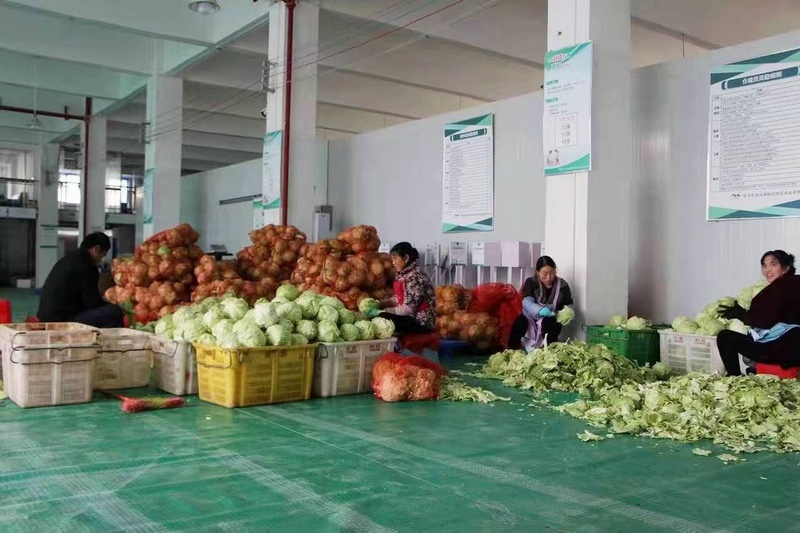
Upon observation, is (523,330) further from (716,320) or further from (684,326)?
(716,320)

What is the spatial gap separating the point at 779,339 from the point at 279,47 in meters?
9.65

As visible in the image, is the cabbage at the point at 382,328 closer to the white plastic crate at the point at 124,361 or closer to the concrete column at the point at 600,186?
the white plastic crate at the point at 124,361

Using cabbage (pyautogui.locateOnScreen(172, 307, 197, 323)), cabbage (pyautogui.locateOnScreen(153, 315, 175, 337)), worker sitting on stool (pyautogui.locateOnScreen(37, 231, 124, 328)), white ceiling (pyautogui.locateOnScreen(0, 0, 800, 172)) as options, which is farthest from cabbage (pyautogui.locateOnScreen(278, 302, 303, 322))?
white ceiling (pyautogui.locateOnScreen(0, 0, 800, 172))

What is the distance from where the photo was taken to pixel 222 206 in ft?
67.5

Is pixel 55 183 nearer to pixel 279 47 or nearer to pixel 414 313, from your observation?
pixel 279 47

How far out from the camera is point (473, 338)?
9672 mm

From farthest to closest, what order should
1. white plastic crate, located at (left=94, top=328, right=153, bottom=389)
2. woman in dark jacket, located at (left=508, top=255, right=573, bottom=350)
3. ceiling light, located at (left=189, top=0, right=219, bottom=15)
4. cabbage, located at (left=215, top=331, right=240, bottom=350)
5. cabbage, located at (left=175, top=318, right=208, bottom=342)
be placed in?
ceiling light, located at (left=189, top=0, right=219, bottom=15) < woman in dark jacket, located at (left=508, top=255, right=573, bottom=350) < white plastic crate, located at (left=94, top=328, right=153, bottom=389) < cabbage, located at (left=175, top=318, right=208, bottom=342) < cabbage, located at (left=215, top=331, right=240, bottom=350)

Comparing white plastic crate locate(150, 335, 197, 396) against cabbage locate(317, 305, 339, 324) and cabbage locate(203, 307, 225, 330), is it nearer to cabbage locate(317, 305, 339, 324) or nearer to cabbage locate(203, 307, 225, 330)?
cabbage locate(203, 307, 225, 330)


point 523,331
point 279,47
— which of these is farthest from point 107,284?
point 523,331

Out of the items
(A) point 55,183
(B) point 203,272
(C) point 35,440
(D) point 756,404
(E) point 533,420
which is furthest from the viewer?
(A) point 55,183

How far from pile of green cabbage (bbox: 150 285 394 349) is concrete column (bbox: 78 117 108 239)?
17827 millimetres

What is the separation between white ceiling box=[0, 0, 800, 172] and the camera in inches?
525

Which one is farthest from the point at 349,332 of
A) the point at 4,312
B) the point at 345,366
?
the point at 4,312

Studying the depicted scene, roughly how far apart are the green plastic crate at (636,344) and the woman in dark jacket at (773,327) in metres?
1.17
